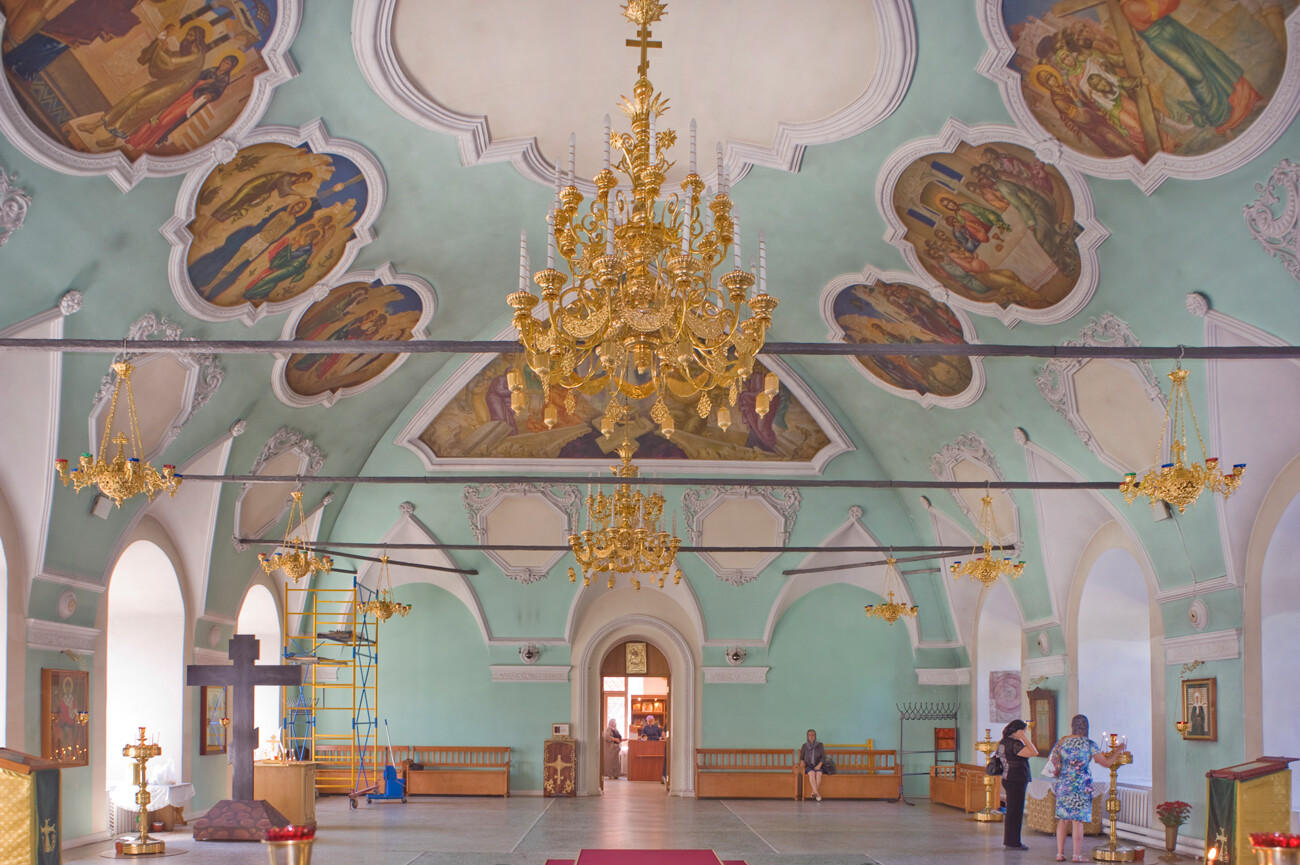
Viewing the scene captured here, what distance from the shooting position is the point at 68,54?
31.4 feet

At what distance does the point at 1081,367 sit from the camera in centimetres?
1495

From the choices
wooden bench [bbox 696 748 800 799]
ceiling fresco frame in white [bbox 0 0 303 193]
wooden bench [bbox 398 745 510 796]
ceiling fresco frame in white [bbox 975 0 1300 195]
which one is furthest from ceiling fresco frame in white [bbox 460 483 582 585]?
ceiling fresco frame in white [bbox 975 0 1300 195]

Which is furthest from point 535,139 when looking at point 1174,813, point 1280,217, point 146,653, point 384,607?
point 1174,813

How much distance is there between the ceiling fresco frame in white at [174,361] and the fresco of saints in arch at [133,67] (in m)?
2.68

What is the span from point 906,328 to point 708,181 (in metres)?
4.40

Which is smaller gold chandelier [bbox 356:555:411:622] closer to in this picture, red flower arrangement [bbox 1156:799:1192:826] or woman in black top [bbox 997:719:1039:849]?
woman in black top [bbox 997:719:1039:849]

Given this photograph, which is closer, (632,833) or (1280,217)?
(1280,217)

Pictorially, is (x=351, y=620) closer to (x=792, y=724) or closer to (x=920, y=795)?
(x=792, y=724)

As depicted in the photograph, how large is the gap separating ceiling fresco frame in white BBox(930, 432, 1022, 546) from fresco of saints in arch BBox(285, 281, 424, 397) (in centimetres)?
917

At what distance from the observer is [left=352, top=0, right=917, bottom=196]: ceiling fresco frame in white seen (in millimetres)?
11062

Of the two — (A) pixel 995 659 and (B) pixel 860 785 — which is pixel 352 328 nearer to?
(B) pixel 860 785

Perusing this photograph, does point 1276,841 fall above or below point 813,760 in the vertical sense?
above

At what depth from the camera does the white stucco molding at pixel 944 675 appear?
80.4ft

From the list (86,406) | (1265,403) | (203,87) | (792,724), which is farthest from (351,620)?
→ (1265,403)
